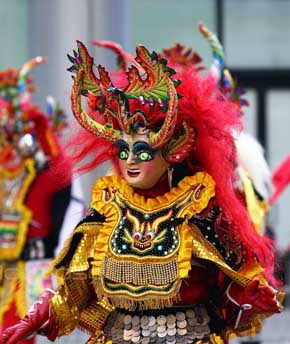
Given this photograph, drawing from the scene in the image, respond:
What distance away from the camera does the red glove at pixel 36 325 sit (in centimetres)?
539

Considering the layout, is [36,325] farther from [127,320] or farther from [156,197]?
[156,197]

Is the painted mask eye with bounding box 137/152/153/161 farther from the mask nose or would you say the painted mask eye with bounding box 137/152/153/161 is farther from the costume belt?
the costume belt

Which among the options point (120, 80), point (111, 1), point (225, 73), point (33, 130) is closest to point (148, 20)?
point (111, 1)

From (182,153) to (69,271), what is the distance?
0.59 meters

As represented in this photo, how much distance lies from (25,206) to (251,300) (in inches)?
150

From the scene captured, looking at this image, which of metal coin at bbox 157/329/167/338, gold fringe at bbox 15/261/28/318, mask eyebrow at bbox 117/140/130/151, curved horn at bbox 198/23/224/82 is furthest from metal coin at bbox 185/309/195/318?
gold fringe at bbox 15/261/28/318

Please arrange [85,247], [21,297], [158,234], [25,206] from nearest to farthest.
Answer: [158,234] < [85,247] < [21,297] < [25,206]

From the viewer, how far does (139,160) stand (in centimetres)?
544

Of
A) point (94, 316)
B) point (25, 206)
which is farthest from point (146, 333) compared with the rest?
point (25, 206)

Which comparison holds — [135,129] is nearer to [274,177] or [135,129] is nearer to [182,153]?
[182,153]

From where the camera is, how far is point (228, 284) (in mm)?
5457

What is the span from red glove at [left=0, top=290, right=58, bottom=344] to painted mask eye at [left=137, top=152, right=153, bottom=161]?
611 millimetres

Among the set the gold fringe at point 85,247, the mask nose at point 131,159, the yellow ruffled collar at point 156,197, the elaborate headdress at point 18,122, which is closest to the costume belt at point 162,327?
the gold fringe at point 85,247

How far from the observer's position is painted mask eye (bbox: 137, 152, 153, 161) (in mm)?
5438
